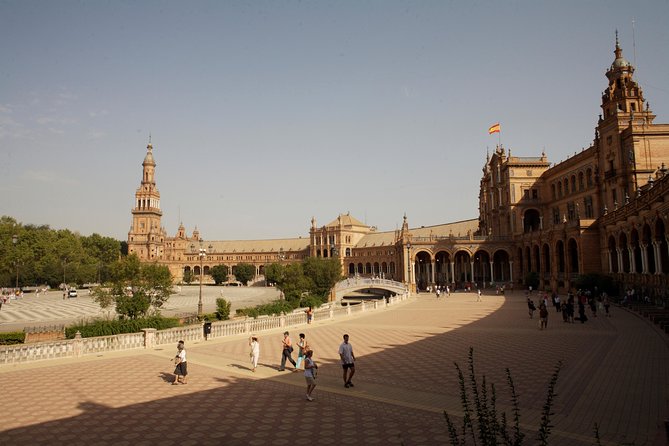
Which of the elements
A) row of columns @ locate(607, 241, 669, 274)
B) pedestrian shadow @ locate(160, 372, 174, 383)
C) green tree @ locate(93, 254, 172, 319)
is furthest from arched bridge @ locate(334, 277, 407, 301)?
pedestrian shadow @ locate(160, 372, 174, 383)

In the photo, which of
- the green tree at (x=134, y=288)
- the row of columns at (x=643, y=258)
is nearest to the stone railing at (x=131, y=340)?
the green tree at (x=134, y=288)

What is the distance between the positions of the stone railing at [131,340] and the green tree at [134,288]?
582 centimetres

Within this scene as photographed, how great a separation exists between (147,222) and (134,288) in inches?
4629

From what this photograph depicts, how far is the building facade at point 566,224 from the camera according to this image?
38.6 m

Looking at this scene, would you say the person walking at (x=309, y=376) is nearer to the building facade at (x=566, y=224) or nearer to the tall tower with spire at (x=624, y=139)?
the building facade at (x=566, y=224)

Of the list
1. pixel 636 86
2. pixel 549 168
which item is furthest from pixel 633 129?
pixel 549 168

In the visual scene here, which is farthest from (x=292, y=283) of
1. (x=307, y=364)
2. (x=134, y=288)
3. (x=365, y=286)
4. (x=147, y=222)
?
(x=147, y=222)

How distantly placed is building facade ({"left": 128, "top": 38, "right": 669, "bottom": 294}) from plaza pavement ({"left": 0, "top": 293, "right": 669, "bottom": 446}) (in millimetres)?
17276

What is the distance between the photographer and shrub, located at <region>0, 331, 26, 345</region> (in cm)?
2480

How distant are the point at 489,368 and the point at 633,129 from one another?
42172mm

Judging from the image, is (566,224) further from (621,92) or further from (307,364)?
(307,364)

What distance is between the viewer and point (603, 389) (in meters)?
12.8

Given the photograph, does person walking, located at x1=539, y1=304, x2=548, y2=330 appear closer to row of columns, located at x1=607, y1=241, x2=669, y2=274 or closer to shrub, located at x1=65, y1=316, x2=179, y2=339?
row of columns, located at x1=607, y1=241, x2=669, y2=274

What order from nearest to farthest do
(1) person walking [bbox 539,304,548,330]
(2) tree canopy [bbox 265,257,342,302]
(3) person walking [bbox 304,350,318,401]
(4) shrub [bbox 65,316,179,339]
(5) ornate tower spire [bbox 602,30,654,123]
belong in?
(3) person walking [bbox 304,350,318,401], (4) shrub [bbox 65,316,179,339], (1) person walking [bbox 539,304,548,330], (2) tree canopy [bbox 265,257,342,302], (5) ornate tower spire [bbox 602,30,654,123]
